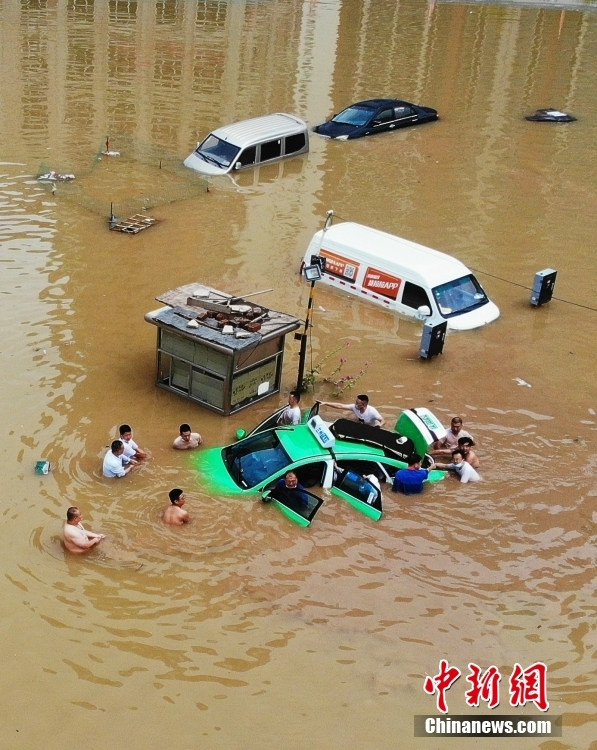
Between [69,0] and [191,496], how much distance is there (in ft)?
112

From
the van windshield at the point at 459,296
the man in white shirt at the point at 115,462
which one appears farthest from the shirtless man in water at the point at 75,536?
the van windshield at the point at 459,296

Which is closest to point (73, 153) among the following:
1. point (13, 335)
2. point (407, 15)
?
point (13, 335)

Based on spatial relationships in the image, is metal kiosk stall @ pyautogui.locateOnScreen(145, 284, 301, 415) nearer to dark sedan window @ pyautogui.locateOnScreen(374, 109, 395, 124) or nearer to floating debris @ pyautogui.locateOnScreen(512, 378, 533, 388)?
floating debris @ pyautogui.locateOnScreen(512, 378, 533, 388)

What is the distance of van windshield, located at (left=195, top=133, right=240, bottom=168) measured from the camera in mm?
24198

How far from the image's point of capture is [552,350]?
1752 cm

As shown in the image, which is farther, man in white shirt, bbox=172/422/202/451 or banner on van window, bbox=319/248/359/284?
banner on van window, bbox=319/248/359/284

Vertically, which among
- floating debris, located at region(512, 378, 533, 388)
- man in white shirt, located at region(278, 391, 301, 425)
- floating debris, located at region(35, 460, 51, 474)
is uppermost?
man in white shirt, located at region(278, 391, 301, 425)

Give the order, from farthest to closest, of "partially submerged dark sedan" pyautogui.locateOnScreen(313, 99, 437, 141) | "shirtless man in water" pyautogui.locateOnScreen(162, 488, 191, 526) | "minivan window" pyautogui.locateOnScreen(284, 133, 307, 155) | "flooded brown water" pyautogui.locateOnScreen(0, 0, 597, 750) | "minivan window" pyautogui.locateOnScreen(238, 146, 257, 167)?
1. "partially submerged dark sedan" pyautogui.locateOnScreen(313, 99, 437, 141)
2. "minivan window" pyautogui.locateOnScreen(284, 133, 307, 155)
3. "minivan window" pyautogui.locateOnScreen(238, 146, 257, 167)
4. "shirtless man in water" pyautogui.locateOnScreen(162, 488, 191, 526)
5. "flooded brown water" pyautogui.locateOnScreen(0, 0, 597, 750)

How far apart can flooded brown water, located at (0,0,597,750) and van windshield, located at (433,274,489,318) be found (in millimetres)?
526

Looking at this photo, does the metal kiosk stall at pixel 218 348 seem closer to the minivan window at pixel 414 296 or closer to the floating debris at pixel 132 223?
the minivan window at pixel 414 296

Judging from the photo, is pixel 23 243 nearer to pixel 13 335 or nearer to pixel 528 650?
pixel 13 335

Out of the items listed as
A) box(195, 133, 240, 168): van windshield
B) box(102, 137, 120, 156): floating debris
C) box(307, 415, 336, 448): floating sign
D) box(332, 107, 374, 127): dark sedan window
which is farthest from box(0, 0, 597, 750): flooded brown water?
box(332, 107, 374, 127): dark sedan window

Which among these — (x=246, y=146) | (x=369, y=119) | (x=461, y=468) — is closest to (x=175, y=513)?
(x=461, y=468)

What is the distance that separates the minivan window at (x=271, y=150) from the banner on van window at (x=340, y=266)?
7.08m
